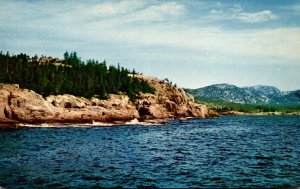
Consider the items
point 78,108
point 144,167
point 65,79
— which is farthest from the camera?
point 65,79

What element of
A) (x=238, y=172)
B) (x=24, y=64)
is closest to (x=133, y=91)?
(x=24, y=64)

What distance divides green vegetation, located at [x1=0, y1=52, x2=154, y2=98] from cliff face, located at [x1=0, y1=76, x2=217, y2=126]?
207 inches

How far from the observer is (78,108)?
114 metres

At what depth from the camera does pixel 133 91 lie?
161 metres

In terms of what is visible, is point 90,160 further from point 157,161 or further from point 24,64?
point 24,64

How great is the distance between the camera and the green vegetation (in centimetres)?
11661

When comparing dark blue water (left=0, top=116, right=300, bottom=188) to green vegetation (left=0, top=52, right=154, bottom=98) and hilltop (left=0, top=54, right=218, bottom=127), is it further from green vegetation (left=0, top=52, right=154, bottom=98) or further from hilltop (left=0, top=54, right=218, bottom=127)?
green vegetation (left=0, top=52, right=154, bottom=98)

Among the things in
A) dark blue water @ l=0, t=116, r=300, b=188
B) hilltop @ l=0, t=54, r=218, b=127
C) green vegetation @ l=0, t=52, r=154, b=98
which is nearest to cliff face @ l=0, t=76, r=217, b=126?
hilltop @ l=0, t=54, r=218, b=127

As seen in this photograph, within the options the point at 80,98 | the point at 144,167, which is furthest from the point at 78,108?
the point at 144,167

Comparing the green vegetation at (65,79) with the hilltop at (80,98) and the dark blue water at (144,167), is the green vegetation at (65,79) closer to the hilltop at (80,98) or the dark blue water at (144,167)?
the hilltop at (80,98)

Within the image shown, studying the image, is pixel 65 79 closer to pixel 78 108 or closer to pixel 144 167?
pixel 78 108

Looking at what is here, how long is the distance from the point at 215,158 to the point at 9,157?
962 inches

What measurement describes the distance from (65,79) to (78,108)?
25.5m

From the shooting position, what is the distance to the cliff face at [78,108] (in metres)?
95.6
